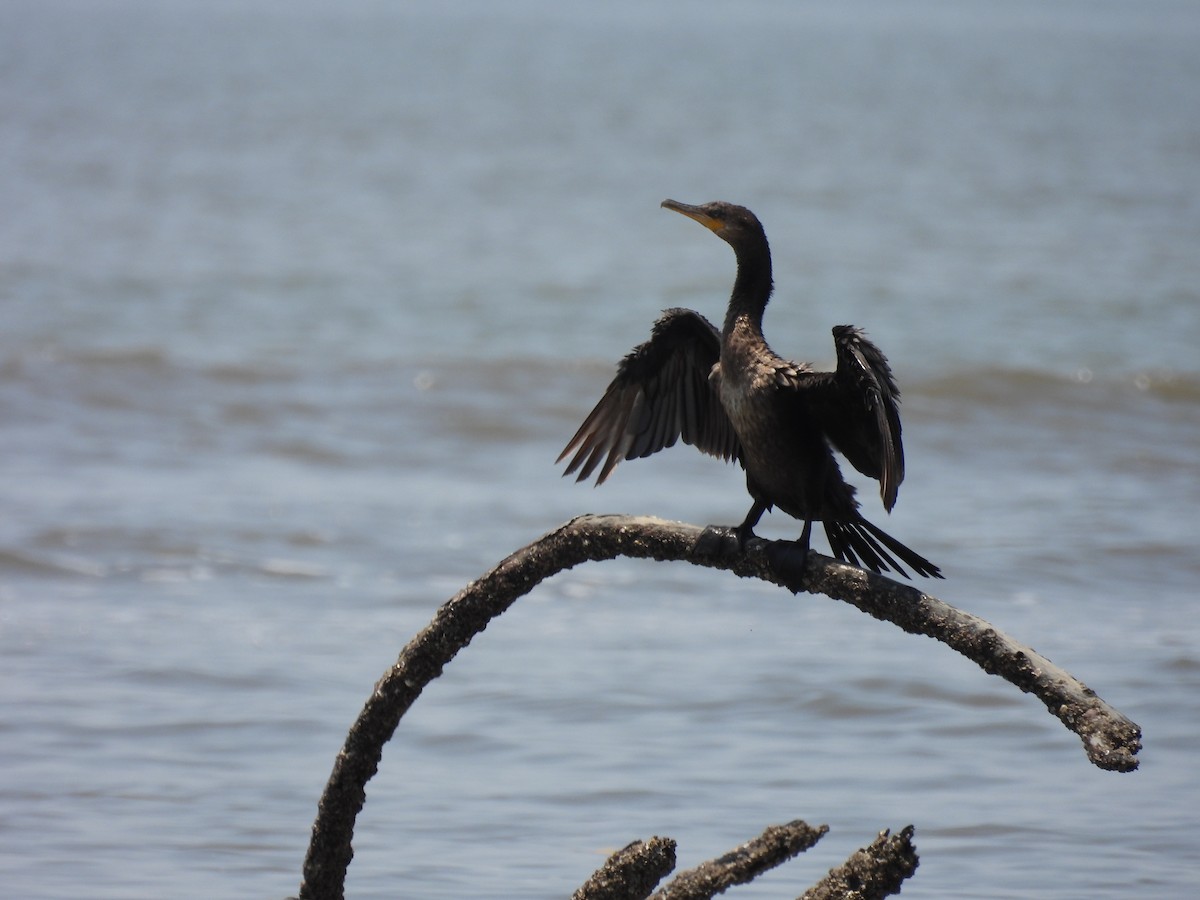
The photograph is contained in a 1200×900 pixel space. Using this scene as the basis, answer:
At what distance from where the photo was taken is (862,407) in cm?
310

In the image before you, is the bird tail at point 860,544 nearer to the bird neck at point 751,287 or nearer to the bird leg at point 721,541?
the bird leg at point 721,541

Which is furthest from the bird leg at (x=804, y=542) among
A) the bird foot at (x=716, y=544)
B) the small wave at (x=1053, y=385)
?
the small wave at (x=1053, y=385)

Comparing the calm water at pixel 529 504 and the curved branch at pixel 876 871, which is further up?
the calm water at pixel 529 504

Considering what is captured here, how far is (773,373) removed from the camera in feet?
10.6

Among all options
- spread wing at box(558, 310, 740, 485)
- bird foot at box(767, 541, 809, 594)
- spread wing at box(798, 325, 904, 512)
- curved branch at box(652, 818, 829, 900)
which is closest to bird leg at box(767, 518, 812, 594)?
bird foot at box(767, 541, 809, 594)

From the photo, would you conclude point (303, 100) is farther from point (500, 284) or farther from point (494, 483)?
point (494, 483)

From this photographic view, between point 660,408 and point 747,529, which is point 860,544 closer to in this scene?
point 747,529

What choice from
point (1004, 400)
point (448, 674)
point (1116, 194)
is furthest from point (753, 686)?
point (1116, 194)

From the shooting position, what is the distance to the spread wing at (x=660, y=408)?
364 cm

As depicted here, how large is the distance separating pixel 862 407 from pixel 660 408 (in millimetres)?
704

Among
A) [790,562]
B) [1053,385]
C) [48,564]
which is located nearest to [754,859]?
[790,562]

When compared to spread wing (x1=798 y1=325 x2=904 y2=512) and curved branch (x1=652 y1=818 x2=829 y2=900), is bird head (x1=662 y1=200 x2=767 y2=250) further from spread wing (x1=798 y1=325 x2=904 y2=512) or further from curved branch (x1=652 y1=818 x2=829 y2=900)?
curved branch (x1=652 y1=818 x2=829 y2=900)

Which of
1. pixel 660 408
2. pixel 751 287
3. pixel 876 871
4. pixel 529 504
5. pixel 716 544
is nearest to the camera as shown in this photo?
pixel 876 871

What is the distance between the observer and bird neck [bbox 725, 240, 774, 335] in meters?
3.40
